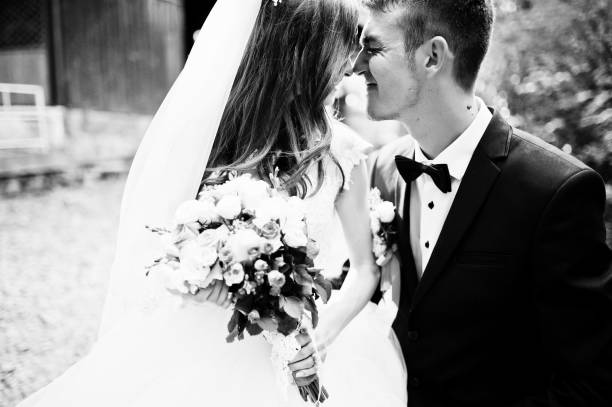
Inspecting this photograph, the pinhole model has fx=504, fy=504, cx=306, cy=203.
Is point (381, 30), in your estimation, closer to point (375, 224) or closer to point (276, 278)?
point (375, 224)

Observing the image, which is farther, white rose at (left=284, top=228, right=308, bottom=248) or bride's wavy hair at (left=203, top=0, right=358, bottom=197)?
bride's wavy hair at (left=203, top=0, right=358, bottom=197)

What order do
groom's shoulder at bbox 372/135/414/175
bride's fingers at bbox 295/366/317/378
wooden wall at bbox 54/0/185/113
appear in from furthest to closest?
wooden wall at bbox 54/0/185/113 < groom's shoulder at bbox 372/135/414/175 < bride's fingers at bbox 295/366/317/378

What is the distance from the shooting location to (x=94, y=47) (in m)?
10.8

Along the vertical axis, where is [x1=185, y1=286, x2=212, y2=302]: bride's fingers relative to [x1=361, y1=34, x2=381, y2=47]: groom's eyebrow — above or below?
below

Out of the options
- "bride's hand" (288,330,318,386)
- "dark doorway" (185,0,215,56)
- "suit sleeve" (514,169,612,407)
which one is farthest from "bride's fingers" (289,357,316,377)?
"dark doorway" (185,0,215,56)

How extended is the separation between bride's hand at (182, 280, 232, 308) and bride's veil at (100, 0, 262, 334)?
47 centimetres

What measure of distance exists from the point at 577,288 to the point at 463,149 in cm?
67

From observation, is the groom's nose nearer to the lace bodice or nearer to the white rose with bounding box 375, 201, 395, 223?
the lace bodice

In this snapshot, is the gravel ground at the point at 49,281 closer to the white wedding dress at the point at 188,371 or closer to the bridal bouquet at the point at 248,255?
the white wedding dress at the point at 188,371

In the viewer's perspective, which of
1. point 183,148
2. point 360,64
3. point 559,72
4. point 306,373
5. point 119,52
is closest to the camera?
point 306,373

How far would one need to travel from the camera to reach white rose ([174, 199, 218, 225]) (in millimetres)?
1592

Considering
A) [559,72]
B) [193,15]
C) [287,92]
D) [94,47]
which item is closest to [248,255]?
[287,92]

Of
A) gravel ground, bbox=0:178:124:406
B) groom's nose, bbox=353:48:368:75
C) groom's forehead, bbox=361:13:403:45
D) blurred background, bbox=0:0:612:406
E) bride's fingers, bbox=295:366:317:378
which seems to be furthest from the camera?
blurred background, bbox=0:0:612:406

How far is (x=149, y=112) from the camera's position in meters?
12.3
